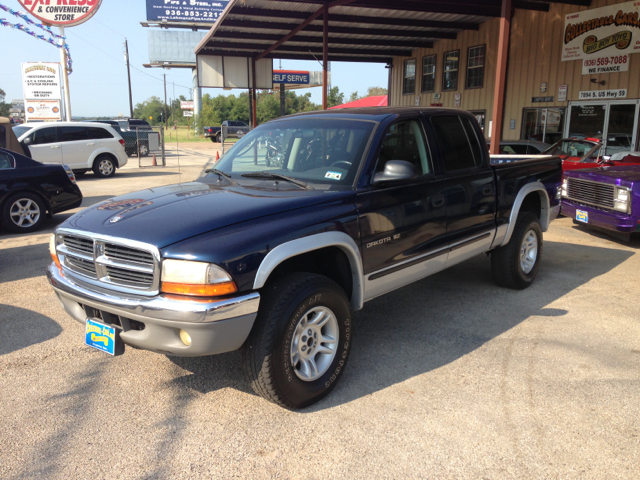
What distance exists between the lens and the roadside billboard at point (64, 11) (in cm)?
2377

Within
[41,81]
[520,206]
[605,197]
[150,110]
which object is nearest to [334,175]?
[520,206]

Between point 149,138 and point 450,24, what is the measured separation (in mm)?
13701

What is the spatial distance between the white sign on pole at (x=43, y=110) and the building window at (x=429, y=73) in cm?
1824

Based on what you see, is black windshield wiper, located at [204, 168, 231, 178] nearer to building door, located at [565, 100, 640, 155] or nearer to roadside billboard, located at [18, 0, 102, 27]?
building door, located at [565, 100, 640, 155]

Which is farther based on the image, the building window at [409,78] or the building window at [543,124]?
the building window at [409,78]

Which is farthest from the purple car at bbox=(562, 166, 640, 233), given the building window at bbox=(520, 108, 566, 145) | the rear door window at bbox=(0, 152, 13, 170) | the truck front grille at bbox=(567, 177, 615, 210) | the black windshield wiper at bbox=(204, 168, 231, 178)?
the rear door window at bbox=(0, 152, 13, 170)

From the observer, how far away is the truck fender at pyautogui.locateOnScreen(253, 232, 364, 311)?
293 cm

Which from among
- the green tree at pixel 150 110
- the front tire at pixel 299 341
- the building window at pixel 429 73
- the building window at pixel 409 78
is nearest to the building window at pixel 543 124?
the building window at pixel 429 73

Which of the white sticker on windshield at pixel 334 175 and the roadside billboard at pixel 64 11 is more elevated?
the roadside billboard at pixel 64 11

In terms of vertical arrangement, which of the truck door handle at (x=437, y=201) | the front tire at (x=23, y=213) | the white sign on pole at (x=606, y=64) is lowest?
the front tire at (x=23, y=213)

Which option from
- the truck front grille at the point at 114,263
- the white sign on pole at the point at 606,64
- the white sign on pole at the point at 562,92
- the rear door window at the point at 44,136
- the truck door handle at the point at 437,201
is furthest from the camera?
→ the rear door window at the point at 44,136

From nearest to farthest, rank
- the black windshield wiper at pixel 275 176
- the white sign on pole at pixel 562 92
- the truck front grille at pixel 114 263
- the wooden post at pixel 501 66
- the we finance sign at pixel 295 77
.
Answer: the truck front grille at pixel 114 263 → the black windshield wiper at pixel 275 176 → the wooden post at pixel 501 66 → the white sign on pole at pixel 562 92 → the we finance sign at pixel 295 77

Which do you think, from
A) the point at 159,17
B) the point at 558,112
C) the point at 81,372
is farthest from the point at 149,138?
the point at 159,17

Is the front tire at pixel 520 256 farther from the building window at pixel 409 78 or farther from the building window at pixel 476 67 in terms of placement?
the building window at pixel 409 78
